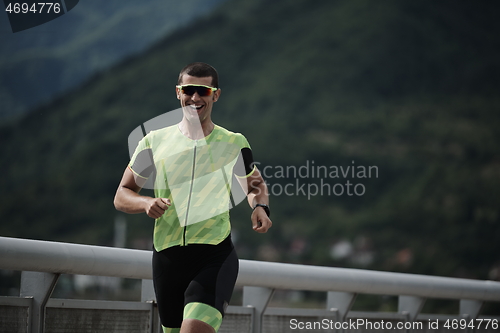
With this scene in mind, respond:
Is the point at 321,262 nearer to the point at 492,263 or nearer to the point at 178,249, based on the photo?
the point at 492,263

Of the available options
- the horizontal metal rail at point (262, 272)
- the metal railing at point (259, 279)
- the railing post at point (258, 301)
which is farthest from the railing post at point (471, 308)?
the railing post at point (258, 301)

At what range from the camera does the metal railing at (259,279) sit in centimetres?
434

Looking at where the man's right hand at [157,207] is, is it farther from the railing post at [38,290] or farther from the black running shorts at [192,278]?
the railing post at [38,290]

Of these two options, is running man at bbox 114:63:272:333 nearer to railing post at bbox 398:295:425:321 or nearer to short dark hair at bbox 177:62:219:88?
short dark hair at bbox 177:62:219:88

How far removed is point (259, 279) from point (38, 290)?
65.5 inches

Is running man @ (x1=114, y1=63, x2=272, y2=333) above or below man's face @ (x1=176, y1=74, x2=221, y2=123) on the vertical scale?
below

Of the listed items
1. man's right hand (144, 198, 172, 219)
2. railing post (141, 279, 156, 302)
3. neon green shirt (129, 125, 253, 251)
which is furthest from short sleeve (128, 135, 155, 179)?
railing post (141, 279, 156, 302)

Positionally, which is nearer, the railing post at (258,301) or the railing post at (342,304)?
the railing post at (258,301)

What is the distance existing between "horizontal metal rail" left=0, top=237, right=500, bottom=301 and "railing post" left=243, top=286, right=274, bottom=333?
0.41ft

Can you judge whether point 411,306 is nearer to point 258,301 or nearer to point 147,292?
point 258,301

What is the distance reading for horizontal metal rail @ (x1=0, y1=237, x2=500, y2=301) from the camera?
4.26 metres

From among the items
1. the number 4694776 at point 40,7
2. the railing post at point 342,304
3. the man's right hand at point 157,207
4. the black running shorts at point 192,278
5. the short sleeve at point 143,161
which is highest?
the number 4694776 at point 40,7

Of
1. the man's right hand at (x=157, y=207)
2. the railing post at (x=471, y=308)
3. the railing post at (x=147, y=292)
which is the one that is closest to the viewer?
the man's right hand at (x=157, y=207)

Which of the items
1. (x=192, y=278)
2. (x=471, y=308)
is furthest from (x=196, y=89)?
(x=471, y=308)
